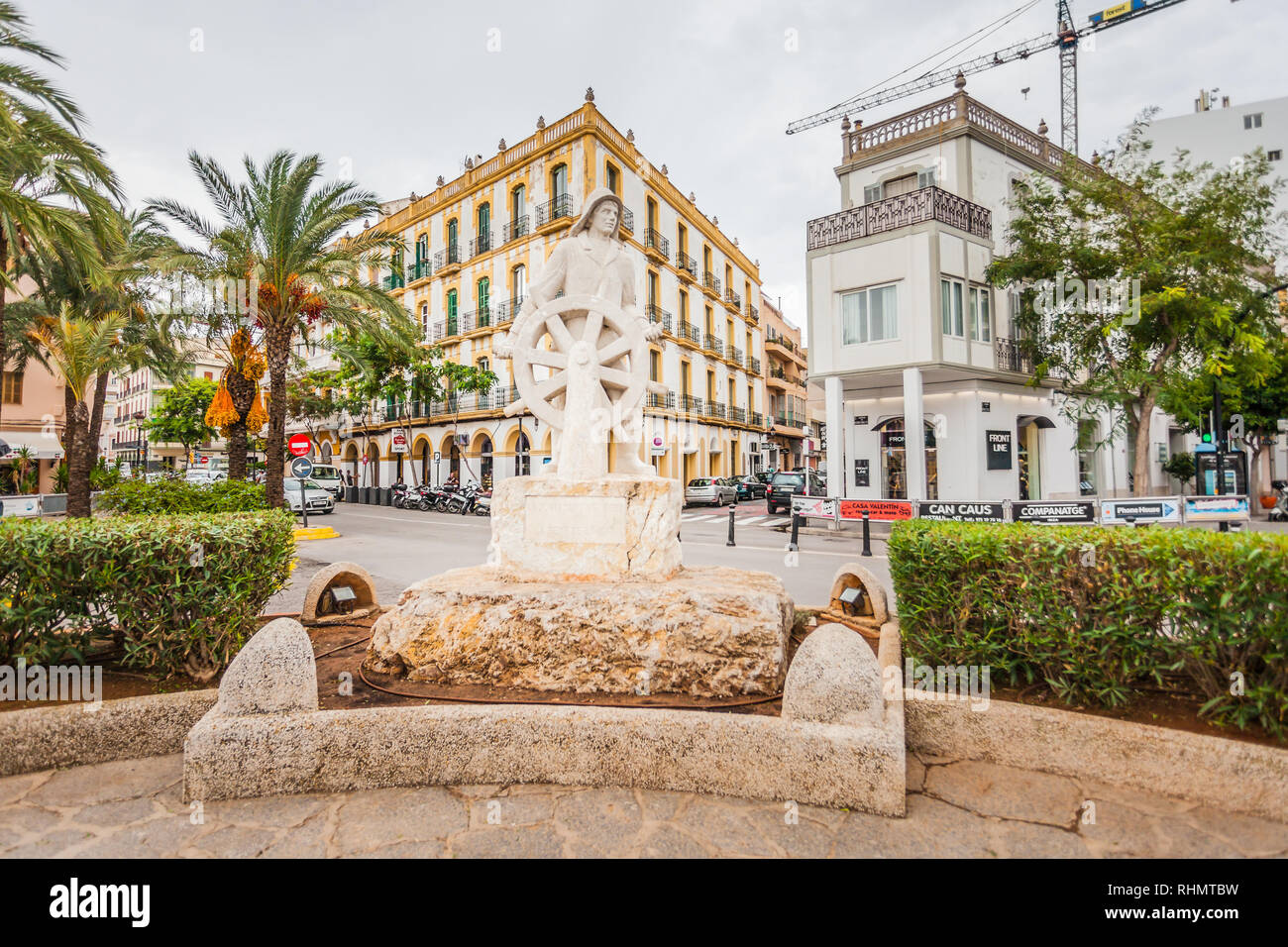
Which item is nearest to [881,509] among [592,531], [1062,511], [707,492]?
[1062,511]

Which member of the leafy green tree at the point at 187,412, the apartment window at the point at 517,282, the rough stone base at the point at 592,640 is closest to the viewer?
the rough stone base at the point at 592,640

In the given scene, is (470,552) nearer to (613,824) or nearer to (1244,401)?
(613,824)

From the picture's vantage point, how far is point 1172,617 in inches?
108

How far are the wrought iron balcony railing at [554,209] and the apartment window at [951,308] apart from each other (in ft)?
51.7

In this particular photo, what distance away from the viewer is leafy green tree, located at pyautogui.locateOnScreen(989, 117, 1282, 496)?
14.0 m

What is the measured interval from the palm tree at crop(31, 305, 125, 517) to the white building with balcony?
65.5ft

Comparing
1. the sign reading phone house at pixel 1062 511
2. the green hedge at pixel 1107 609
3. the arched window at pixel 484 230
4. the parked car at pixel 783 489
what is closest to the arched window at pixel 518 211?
the arched window at pixel 484 230

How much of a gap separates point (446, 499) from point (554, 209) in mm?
13425

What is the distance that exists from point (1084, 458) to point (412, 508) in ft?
85.5

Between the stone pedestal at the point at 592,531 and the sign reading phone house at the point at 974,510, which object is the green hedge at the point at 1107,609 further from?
Answer: the sign reading phone house at the point at 974,510

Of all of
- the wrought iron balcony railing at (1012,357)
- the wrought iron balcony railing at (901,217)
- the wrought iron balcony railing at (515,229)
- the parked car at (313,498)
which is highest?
the wrought iron balcony railing at (515,229)

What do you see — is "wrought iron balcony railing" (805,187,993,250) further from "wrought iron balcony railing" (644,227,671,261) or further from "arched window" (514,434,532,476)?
"arched window" (514,434,532,476)

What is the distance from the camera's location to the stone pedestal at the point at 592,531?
417 centimetres

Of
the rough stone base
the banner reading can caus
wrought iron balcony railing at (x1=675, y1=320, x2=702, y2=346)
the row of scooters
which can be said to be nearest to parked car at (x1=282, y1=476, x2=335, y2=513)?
the row of scooters
